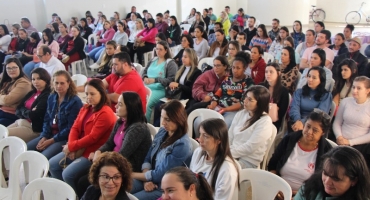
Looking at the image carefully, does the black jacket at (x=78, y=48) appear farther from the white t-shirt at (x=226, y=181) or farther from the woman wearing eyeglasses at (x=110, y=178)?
the white t-shirt at (x=226, y=181)

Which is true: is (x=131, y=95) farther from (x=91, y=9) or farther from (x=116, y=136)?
(x=91, y=9)

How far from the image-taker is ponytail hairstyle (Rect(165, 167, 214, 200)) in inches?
59.8

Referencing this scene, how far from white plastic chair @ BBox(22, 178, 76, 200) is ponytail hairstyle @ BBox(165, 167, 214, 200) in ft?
2.33

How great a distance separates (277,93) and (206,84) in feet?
2.87

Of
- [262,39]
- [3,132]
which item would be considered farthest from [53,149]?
[262,39]

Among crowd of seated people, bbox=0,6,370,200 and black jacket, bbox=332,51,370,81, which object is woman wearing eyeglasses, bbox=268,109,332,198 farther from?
black jacket, bbox=332,51,370,81

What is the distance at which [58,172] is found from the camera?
2.77 metres

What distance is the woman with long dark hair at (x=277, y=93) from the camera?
3.26 metres

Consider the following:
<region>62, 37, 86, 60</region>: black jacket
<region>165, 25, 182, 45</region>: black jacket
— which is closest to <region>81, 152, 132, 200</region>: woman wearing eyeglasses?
<region>62, 37, 86, 60</region>: black jacket

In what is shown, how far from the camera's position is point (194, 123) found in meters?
3.17

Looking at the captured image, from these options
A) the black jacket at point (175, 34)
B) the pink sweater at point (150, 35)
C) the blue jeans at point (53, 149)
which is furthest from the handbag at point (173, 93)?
the black jacket at point (175, 34)

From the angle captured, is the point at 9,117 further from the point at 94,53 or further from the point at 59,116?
the point at 94,53

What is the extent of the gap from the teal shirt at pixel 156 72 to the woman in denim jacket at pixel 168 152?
1963 mm

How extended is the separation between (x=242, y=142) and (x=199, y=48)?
11.0 ft
